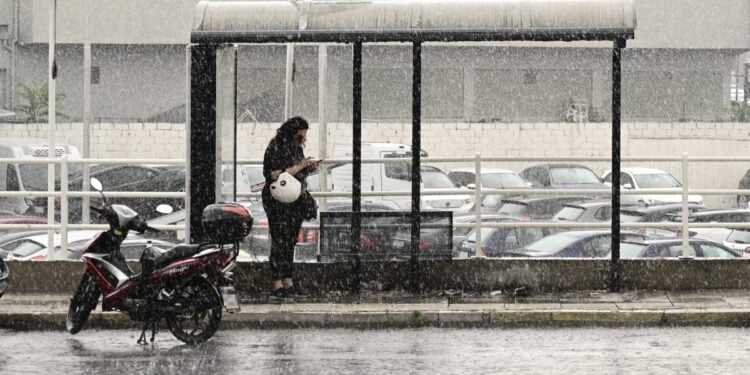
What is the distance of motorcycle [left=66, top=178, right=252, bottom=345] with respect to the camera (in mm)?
11984

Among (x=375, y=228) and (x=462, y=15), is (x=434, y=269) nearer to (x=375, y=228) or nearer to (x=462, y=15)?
(x=375, y=228)

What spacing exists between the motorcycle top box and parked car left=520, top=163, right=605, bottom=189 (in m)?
21.9

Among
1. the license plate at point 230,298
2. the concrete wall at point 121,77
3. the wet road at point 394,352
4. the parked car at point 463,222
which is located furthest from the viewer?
the concrete wall at point 121,77

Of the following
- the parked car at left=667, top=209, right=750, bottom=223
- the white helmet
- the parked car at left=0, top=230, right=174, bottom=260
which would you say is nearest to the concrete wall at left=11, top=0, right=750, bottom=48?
the parked car at left=667, top=209, right=750, bottom=223

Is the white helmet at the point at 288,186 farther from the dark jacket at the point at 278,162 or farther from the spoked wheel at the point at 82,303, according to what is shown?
the spoked wheel at the point at 82,303

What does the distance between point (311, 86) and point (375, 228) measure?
101 ft

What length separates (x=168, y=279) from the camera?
12039mm

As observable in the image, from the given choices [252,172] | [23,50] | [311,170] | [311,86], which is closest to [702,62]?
[311,86]

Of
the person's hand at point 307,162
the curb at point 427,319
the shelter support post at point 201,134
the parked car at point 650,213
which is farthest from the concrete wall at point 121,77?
the curb at point 427,319

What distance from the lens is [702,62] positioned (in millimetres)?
49719

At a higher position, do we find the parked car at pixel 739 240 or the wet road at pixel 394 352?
the parked car at pixel 739 240

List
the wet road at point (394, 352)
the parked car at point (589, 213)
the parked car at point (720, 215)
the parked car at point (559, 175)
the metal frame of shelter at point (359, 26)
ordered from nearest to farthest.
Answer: the wet road at point (394, 352) < the metal frame of shelter at point (359, 26) < the parked car at point (720, 215) < the parked car at point (589, 213) < the parked car at point (559, 175)

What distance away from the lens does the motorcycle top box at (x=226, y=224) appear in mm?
12383

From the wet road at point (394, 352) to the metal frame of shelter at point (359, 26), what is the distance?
7.15ft
